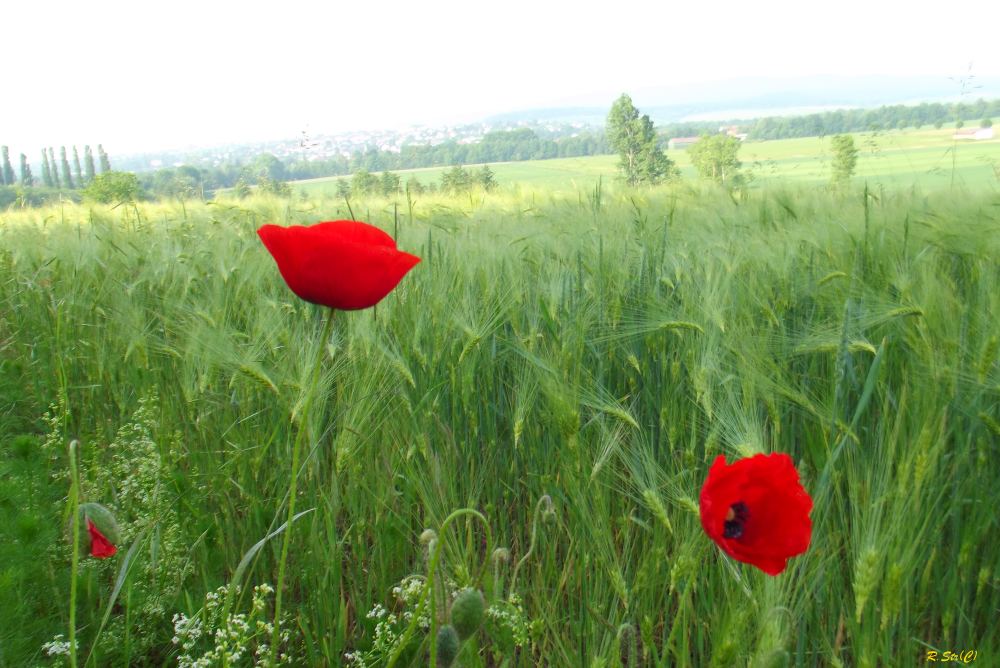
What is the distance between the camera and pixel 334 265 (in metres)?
0.73

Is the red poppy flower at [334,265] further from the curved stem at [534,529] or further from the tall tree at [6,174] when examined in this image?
the tall tree at [6,174]

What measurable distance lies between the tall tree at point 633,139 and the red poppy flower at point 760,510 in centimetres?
780

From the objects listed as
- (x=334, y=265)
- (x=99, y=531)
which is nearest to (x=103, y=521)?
(x=99, y=531)

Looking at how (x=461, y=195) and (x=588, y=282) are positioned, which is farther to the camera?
(x=461, y=195)

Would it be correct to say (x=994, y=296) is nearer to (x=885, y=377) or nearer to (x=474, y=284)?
(x=885, y=377)

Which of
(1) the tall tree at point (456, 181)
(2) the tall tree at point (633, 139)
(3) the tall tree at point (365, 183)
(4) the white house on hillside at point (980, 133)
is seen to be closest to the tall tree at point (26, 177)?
(3) the tall tree at point (365, 183)

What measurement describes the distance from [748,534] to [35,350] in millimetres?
2160

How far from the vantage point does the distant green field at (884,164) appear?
13.4 feet

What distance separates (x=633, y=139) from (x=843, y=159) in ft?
12.3

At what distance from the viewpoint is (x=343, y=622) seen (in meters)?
1.08

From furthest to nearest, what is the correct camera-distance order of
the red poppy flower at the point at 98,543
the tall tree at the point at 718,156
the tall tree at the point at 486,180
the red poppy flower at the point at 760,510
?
the tall tree at the point at 718,156
the tall tree at the point at 486,180
the red poppy flower at the point at 98,543
the red poppy flower at the point at 760,510

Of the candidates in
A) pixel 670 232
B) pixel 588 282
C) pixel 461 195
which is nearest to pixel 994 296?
pixel 588 282

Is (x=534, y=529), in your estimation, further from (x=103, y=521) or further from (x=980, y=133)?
(x=980, y=133)

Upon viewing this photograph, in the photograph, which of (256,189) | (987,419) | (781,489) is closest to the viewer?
(781,489)
